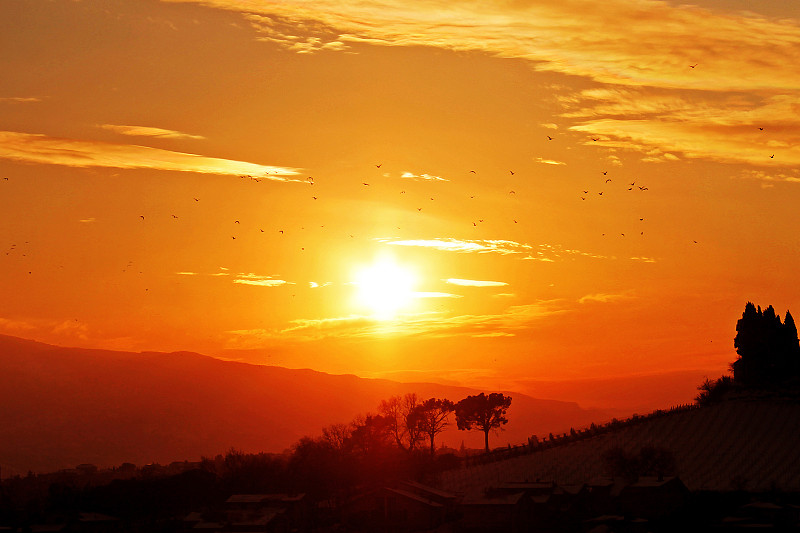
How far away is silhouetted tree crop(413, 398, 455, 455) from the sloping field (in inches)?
1403

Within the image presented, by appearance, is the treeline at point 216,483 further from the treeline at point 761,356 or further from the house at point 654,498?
the treeline at point 761,356

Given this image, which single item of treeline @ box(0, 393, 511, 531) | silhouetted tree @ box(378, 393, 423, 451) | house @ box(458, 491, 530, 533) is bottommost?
house @ box(458, 491, 530, 533)

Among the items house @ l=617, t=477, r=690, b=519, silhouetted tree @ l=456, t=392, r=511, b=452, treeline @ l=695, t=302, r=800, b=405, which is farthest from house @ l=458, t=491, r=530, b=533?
silhouetted tree @ l=456, t=392, r=511, b=452

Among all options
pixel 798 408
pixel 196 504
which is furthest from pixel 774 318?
pixel 196 504

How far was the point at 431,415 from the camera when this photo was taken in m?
170

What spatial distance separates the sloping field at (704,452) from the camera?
105m

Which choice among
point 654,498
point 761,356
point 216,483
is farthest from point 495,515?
point 761,356

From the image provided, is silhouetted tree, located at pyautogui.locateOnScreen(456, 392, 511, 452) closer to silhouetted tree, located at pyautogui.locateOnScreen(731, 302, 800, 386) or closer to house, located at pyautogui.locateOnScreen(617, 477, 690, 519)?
silhouetted tree, located at pyautogui.locateOnScreen(731, 302, 800, 386)

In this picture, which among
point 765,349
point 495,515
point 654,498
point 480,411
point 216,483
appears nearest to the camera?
point 495,515

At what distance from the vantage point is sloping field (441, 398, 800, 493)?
105 m

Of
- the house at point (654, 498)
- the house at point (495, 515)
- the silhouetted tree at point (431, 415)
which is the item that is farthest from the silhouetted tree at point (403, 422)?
the house at point (654, 498)

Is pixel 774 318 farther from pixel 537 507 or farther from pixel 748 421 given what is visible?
pixel 537 507

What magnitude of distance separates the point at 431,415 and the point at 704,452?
204 feet

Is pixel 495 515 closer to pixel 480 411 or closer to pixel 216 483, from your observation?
pixel 216 483
